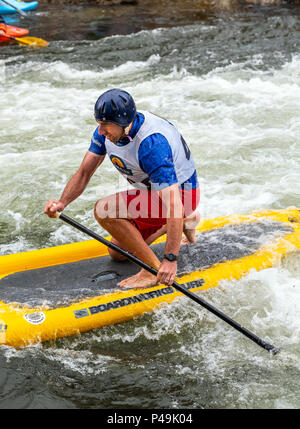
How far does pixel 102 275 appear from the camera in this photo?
3838 mm

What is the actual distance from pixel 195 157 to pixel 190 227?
265 centimetres

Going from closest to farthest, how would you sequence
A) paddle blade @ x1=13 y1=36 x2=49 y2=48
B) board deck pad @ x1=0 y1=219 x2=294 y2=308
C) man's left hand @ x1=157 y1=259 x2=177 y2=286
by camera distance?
1. man's left hand @ x1=157 y1=259 x2=177 y2=286
2. board deck pad @ x1=0 y1=219 x2=294 y2=308
3. paddle blade @ x1=13 y1=36 x2=49 y2=48

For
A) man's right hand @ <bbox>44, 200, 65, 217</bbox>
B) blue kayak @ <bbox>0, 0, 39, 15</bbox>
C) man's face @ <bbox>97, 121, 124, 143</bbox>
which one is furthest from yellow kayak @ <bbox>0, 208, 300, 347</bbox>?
blue kayak @ <bbox>0, 0, 39, 15</bbox>

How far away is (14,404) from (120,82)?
6876 mm

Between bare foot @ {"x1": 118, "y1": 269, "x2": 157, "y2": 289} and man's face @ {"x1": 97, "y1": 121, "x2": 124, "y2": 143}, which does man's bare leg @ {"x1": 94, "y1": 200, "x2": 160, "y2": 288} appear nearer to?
bare foot @ {"x1": 118, "y1": 269, "x2": 157, "y2": 289}

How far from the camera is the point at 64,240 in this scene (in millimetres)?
5012

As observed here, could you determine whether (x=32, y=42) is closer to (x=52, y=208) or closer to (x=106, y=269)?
(x=106, y=269)

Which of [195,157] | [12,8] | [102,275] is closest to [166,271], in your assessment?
[102,275]

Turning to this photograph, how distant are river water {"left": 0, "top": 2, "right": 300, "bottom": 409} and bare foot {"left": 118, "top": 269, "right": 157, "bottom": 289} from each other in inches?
8.4

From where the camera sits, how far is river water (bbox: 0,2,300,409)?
3240 millimetres

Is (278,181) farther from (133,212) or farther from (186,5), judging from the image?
(186,5)

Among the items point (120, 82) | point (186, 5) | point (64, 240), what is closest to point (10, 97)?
point (120, 82)

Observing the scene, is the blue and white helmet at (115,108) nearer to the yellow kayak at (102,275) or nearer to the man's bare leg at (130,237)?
the man's bare leg at (130,237)

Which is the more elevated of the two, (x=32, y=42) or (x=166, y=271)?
(x=32, y=42)
